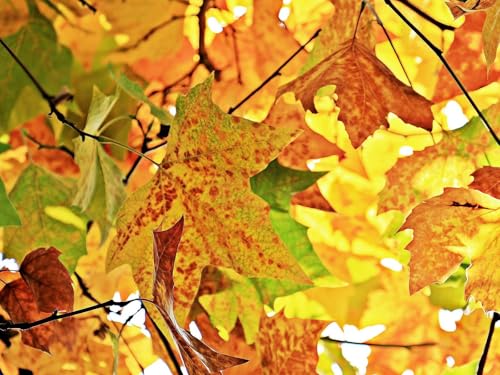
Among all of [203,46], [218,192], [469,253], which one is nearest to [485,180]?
[469,253]

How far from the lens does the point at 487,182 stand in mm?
407

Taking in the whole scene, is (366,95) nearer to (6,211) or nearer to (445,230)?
(445,230)

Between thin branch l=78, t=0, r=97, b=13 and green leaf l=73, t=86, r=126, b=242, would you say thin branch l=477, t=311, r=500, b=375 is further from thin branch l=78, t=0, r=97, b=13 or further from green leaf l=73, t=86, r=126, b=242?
thin branch l=78, t=0, r=97, b=13

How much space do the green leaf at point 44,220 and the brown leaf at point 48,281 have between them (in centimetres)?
14

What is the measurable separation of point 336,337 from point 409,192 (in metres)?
0.13

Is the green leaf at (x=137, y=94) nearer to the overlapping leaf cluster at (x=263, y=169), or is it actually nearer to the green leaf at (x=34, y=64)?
the overlapping leaf cluster at (x=263, y=169)

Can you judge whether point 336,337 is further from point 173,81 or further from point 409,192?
point 173,81

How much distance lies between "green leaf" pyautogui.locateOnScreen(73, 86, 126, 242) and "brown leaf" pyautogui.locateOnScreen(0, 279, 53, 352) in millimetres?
73

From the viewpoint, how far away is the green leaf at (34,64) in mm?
556

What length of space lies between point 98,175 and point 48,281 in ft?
0.44

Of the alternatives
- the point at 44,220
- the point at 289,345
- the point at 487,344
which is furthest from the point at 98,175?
the point at 487,344

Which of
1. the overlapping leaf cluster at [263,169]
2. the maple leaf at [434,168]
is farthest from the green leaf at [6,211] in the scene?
the maple leaf at [434,168]

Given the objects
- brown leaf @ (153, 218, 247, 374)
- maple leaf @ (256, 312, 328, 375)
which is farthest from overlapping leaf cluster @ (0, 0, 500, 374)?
brown leaf @ (153, 218, 247, 374)

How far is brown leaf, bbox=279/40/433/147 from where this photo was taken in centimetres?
41
